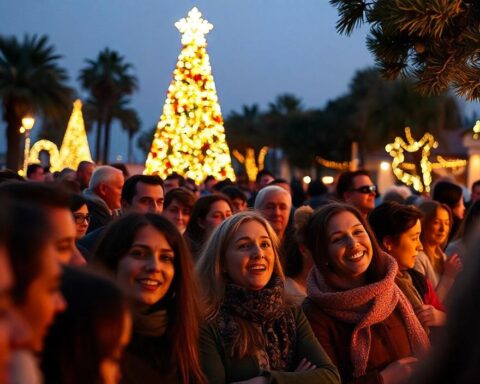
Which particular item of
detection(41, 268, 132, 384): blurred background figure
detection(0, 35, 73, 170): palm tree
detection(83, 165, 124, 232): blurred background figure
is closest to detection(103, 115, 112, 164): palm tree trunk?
detection(0, 35, 73, 170): palm tree

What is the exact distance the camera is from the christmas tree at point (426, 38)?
22.1ft

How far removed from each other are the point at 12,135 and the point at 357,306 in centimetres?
3545

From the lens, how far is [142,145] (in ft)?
399

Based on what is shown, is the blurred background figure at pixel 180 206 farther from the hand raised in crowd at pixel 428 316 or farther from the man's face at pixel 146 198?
the hand raised in crowd at pixel 428 316

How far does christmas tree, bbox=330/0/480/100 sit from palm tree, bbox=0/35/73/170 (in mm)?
33700

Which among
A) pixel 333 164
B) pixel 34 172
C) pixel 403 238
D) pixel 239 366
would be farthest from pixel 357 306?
pixel 333 164

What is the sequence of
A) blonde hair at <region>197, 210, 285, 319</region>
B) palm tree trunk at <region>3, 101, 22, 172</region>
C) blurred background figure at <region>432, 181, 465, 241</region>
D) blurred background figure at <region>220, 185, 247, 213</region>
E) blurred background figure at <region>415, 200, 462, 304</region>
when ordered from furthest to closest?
palm tree trunk at <region>3, 101, 22, 172</region> → blurred background figure at <region>432, 181, 465, 241</region> → blurred background figure at <region>220, 185, 247, 213</region> → blurred background figure at <region>415, 200, 462, 304</region> → blonde hair at <region>197, 210, 285, 319</region>

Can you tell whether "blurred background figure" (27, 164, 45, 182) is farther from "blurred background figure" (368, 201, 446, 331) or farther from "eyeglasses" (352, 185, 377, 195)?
"blurred background figure" (368, 201, 446, 331)

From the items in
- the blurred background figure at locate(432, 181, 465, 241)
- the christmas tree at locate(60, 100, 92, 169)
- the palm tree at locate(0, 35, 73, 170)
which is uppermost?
the palm tree at locate(0, 35, 73, 170)

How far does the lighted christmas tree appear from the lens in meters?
20.5

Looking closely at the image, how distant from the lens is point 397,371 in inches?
215

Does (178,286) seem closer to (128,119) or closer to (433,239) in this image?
(433,239)

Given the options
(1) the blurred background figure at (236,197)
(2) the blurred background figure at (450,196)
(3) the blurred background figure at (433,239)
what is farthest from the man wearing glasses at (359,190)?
(2) the blurred background figure at (450,196)

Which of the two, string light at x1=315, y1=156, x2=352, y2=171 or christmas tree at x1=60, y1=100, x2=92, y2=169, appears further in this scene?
string light at x1=315, y1=156, x2=352, y2=171
